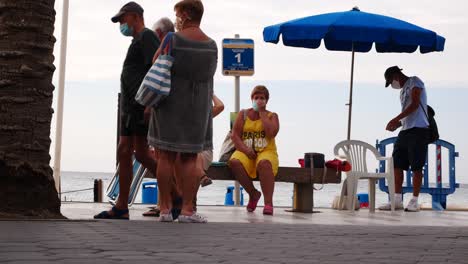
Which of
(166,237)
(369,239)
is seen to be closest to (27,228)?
(166,237)

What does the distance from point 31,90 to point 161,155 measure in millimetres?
1229

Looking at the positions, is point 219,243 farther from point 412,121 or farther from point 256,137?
point 412,121

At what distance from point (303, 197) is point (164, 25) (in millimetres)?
4052

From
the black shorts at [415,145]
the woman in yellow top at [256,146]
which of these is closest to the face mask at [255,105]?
the woman in yellow top at [256,146]

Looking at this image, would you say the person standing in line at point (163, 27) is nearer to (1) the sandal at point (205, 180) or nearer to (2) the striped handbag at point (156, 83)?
(2) the striped handbag at point (156, 83)

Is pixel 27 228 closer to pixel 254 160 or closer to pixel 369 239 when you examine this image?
pixel 369 239

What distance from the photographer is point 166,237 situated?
6613 millimetres

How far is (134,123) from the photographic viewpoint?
9070mm

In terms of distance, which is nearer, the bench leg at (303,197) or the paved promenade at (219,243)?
the paved promenade at (219,243)

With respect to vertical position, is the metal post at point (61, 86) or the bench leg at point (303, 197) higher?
the metal post at point (61, 86)

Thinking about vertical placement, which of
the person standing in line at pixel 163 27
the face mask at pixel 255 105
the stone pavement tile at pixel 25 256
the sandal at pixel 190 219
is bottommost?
the stone pavement tile at pixel 25 256

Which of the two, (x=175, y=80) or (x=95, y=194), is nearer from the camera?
(x=175, y=80)

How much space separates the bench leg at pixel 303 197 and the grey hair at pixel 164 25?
3898 mm

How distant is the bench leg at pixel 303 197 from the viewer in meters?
13.2
